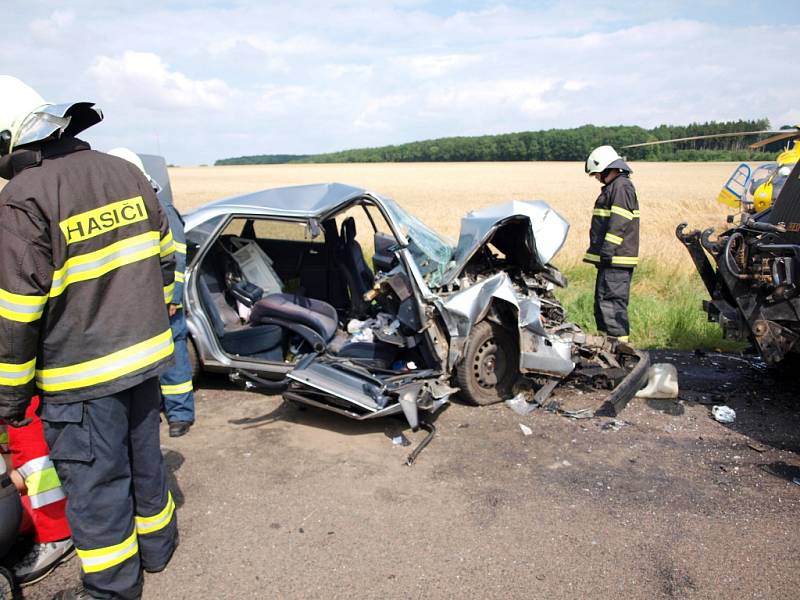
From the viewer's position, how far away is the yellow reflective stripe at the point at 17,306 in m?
2.23

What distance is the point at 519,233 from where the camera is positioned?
16.6 feet

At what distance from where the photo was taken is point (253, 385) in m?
4.50

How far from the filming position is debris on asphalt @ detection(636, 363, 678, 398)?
485 centimetres

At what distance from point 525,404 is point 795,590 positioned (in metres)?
2.22

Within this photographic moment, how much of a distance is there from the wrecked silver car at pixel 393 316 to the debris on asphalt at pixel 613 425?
29 cm

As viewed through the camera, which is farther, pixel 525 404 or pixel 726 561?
pixel 525 404

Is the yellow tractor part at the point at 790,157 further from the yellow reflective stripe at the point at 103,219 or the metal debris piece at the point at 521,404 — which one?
the yellow reflective stripe at the point at 103,219

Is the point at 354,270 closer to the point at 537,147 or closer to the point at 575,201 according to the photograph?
the point at 575,201

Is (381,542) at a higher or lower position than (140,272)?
lower

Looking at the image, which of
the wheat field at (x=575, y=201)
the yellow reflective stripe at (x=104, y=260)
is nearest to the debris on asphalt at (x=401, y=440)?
the yellow reflective stripe at (x=104, y=260)

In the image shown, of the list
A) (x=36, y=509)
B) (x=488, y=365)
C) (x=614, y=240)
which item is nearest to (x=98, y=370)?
(x=36, y=509)

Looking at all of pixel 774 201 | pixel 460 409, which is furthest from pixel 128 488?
pixel 774 201

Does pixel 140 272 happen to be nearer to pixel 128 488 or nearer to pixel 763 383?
pixel 128 488

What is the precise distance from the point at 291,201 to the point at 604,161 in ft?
10.5
